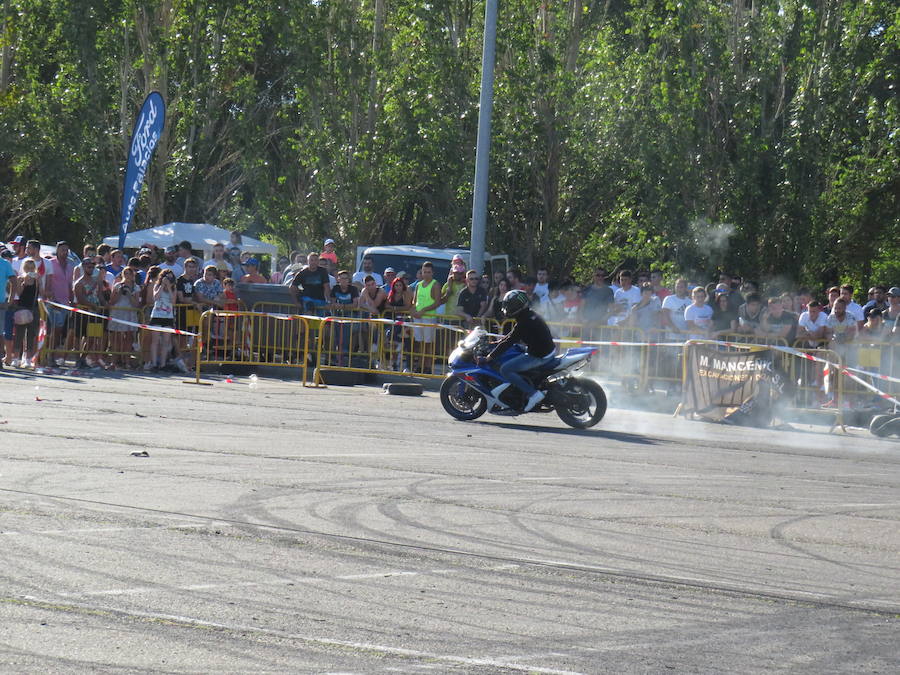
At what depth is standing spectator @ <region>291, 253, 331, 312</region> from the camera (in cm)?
2117

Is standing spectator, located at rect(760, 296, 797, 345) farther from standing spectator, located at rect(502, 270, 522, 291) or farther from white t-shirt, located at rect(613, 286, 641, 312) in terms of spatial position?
standing spectator, located at rect(502, 270, 522, 291)

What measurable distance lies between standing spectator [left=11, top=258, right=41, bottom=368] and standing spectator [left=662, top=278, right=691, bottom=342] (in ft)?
30.2

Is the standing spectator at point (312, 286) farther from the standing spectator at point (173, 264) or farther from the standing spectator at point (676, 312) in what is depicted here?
the standing spectator at point (676, 312)

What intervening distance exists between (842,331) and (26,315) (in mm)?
11615

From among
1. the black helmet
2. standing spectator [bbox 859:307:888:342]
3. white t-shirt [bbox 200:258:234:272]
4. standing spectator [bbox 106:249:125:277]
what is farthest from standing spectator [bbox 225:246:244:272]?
standing spectator [bbox 859:307:888:342]

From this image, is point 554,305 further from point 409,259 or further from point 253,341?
point 253,341

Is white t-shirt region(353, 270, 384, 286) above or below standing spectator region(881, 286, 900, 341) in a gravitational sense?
above

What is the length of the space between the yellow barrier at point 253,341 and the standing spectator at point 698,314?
5.50 metres

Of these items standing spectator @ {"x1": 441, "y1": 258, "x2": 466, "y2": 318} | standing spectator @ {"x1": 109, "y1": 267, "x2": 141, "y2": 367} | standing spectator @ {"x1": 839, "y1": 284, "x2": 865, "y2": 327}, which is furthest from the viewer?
standing spectator @ {"x1": 109, "y1": 267, "x2": 141, "y2": 367}

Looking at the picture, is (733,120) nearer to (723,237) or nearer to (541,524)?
(723,237)

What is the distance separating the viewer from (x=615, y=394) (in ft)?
63.0

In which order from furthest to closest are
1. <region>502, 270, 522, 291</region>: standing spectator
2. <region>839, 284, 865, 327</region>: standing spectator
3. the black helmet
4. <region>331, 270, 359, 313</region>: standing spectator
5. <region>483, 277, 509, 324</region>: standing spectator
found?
1. <region>502, 270, 522, 291</region>: standing spectator
2. <region>331, 270, 359, 313</region>: standing spectator
3. <region>483, 277, 509, 324</region>: standing spectator
4. <region>839, 284, 865, 327</region>: standing spectator
5. the black helmet

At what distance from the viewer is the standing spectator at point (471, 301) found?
20.4 meters

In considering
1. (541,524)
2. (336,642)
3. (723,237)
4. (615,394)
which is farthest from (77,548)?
(723,237)
